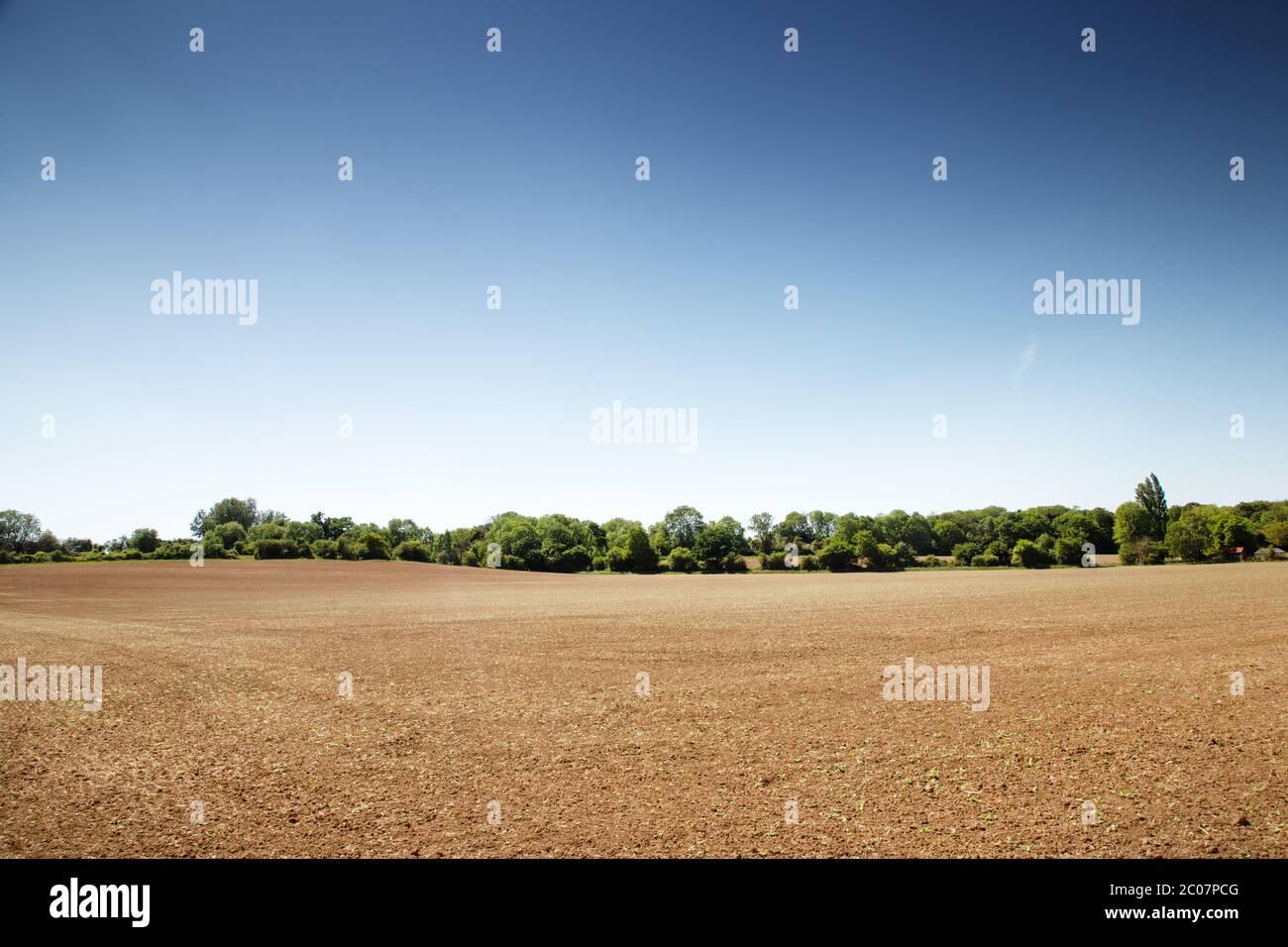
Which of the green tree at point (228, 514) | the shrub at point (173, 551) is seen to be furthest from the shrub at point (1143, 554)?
the green tree at point (228, 514)

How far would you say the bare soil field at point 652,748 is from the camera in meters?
8.13

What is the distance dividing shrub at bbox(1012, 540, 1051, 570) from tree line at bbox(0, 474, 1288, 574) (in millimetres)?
229

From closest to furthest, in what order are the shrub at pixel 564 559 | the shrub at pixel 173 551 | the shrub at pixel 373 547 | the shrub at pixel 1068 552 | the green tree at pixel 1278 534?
the shrub at pixel 173 551 → the shrub at pixel 373 547 → the shrub at pixel 564 559 → the green tree at pixel 1278 534 → the shrub at pixel 1068 552

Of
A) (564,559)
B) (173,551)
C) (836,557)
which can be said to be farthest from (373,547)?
(836,557)

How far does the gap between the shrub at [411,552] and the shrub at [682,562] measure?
171ft

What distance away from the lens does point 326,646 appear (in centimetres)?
2411

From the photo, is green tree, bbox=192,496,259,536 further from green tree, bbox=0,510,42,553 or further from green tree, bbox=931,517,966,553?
green tree, bbox=931,517,966,553

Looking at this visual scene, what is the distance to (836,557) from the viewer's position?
403 ft

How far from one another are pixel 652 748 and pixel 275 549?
412 feet

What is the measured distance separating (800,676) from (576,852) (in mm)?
12064

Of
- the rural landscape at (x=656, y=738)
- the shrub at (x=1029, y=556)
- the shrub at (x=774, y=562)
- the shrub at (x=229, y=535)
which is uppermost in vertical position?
the rural landscape at (x=656, y=738)

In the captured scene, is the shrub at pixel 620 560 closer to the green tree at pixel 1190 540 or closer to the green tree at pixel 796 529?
the green tree at pixel 796 529
